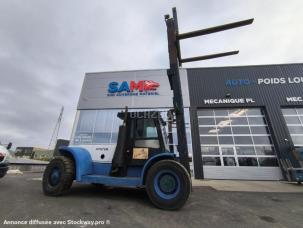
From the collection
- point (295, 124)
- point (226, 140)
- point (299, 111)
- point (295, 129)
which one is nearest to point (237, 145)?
point (226, 140)

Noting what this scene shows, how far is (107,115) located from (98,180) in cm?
1149

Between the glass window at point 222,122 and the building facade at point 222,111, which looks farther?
the glass window at point 222,122

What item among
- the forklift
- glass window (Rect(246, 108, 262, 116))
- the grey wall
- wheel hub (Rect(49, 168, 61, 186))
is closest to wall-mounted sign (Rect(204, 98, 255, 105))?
glass window (Rect(246, 108, 262, 116))

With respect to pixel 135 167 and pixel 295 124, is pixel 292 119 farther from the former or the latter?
pixel 135 167

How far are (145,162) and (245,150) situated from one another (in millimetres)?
11412

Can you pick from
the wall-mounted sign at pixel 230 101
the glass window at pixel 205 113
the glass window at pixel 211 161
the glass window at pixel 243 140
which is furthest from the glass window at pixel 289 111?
the glass window at pixel 211 161

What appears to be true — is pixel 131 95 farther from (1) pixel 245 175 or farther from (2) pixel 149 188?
(2) pixel 149 188

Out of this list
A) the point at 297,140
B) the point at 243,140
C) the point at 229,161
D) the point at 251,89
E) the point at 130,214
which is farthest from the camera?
the point at 251,89

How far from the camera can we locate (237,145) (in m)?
13.4

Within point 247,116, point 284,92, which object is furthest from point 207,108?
point 284,92

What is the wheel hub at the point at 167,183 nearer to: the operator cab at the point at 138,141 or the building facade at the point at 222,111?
the operator cab at the point at 138,141

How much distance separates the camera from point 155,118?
5215 millimetres

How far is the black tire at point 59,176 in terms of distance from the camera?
16.0 ft

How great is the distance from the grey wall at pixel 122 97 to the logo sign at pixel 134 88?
353mm
